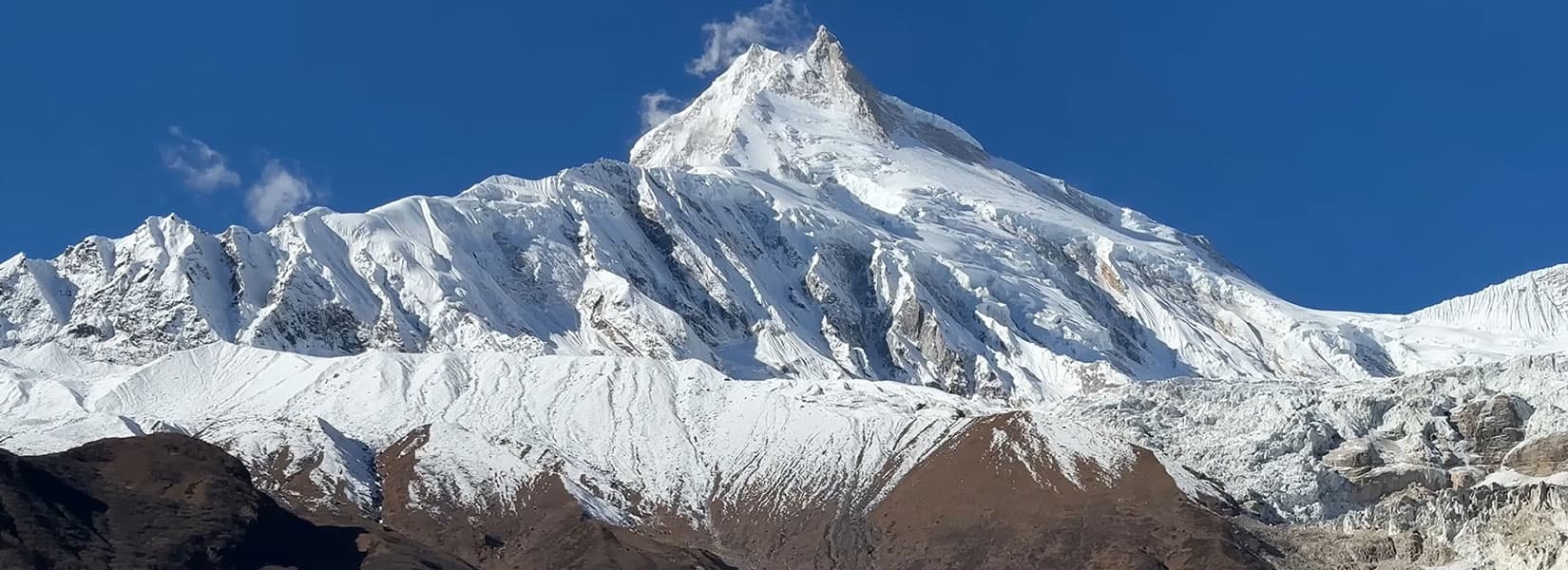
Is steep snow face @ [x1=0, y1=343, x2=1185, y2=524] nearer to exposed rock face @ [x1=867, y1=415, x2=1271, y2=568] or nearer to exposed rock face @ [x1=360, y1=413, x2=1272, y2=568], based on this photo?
exposed rock face @ [x1=360, y1=413, x2=1272, y2=568]

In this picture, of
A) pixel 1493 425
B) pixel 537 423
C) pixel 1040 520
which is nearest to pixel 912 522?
pixel 1040 520

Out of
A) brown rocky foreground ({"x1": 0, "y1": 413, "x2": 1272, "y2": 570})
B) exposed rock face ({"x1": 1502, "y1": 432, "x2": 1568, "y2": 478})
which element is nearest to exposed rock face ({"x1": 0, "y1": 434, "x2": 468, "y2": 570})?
brown rocky foreground ({"x1": 0, "y1": 413, "x2": 1272, "y2": 570})

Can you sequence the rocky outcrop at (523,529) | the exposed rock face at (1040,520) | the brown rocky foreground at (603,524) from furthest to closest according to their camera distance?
the exposed rock face at (1040,520)
the rocky outcrop at (523,529)
the brown rocky foreground at (603,524)

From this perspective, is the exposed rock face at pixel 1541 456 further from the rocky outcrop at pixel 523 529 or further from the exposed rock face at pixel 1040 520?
the rocky outcrop at pixel 523 529

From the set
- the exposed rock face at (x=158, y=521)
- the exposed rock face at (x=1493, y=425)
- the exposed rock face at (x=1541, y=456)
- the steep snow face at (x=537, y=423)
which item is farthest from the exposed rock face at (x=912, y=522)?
the exposed rock face at (x=1493, y=425)

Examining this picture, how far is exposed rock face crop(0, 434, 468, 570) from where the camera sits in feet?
381

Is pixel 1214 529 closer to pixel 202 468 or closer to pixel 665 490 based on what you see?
pixel 665 490

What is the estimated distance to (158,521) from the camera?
124250 millimetres

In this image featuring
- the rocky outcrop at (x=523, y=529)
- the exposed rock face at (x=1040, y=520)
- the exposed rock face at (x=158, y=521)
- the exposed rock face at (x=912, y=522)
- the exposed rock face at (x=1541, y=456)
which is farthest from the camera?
the exposed rock face at (x=1541, y=456)

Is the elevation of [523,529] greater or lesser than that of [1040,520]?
lesser

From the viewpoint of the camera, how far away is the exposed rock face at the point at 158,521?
381 feet

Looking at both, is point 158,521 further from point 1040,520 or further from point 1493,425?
point 1493,425

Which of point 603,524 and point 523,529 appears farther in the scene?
point 523,529

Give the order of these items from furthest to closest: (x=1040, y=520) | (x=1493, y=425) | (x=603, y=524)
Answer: (x=1493, y=425), (x=1040, y=520), (x=603, y=524)
